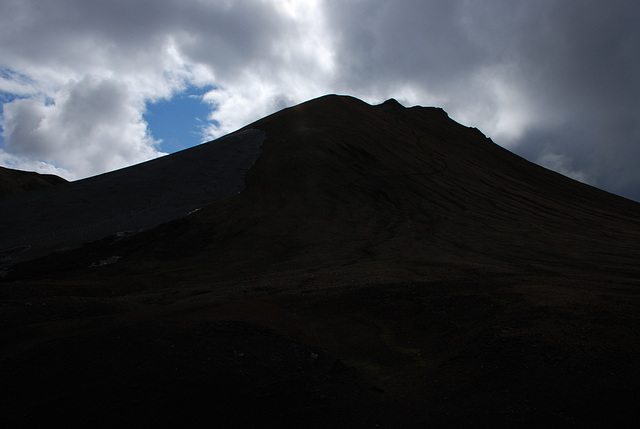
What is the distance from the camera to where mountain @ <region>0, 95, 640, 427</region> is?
4.61 metres

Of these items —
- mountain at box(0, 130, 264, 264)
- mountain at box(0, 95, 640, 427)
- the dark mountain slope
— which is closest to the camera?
mountain at box(0, 95, 640, 427)

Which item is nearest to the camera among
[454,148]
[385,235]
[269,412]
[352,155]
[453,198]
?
[269,412]

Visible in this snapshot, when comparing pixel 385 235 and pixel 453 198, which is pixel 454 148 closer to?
pixel 453 198

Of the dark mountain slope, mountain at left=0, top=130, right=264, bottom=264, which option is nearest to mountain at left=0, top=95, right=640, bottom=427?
the dark mountain slope

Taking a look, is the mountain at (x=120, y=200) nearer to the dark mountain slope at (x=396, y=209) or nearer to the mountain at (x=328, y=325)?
the mountain at (x=328, y=325)

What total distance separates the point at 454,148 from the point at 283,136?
17174 mm

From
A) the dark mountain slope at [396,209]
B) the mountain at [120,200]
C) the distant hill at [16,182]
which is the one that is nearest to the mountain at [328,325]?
the dark mountain slope at [396,209]

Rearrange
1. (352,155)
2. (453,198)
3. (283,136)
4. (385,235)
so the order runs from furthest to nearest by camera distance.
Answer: (283,136)
(352,155)
(453,198)
(385,235)

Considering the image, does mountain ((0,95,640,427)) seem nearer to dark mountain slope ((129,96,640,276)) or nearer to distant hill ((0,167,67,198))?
dark mountain slope ((129,96,640,276))

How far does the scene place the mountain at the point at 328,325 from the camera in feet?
15.1

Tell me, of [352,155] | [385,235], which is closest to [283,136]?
[352,155]

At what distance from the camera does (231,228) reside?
17922 millimetres

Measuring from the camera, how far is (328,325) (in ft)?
24.9

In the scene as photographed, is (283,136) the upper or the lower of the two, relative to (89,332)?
upper
